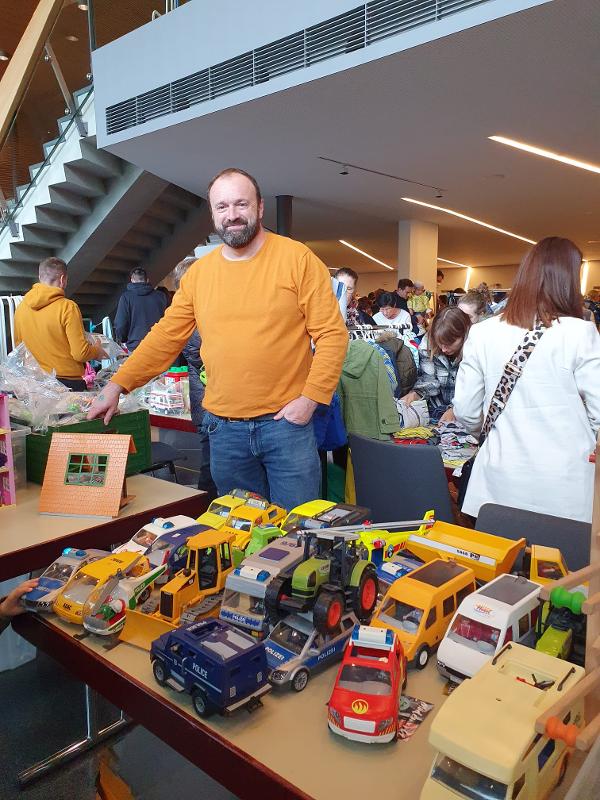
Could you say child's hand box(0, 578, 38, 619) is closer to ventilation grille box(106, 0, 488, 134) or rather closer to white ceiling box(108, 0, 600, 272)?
white ceiling box(108, 0, 600, 272)

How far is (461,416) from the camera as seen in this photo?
2002 mm

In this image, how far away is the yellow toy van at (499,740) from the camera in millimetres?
679

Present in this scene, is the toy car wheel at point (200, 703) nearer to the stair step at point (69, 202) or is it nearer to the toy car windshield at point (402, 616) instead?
the toy car windshield at point (402, 616)

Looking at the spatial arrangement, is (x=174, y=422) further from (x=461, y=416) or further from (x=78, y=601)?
(x=78, y=601)

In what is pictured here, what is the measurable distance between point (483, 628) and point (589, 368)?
100cm

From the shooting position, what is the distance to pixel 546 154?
20.0 ft

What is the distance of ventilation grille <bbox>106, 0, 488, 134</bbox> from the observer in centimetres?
383

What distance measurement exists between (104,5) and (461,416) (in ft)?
20.3

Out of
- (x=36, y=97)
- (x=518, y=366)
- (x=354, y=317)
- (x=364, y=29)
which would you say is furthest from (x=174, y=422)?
(x=36, y=97)

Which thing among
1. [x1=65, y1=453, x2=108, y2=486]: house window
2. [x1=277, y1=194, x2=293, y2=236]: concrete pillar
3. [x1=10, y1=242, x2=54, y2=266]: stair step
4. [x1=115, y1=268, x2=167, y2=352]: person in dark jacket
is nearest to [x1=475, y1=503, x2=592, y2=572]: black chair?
[x1=65, y1=453, x2=108, y2=486]: house window

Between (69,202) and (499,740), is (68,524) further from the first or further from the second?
(69,202)

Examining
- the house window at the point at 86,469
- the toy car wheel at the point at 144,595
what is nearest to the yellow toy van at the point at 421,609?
the toy car wheel at the point at 144,595

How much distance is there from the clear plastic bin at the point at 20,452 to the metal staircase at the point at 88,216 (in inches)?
215

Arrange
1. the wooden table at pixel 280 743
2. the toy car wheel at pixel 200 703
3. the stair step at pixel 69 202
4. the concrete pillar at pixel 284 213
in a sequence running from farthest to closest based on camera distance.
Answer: the concrete pillar at pixel 284 213 < the stair step at pixel 69 202 < the toy car wheel at pixel 200 703 < the wooden table at pixel 280 743
